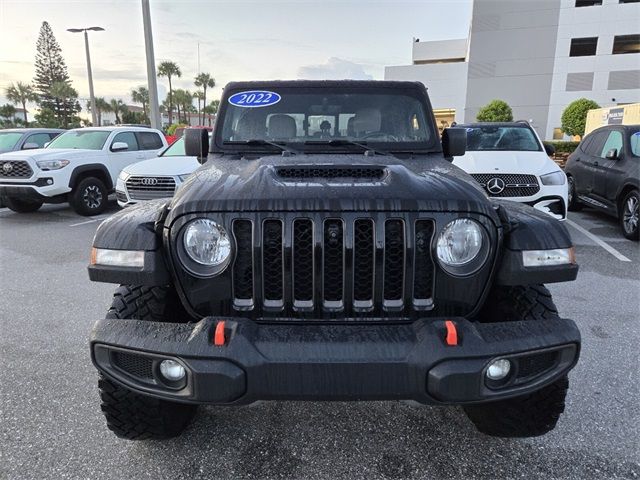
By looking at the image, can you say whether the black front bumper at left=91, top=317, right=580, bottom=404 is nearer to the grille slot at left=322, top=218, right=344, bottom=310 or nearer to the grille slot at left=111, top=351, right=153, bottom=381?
the grille slot at left=111, top=351, right=153, bottom=381

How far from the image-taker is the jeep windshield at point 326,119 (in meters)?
3.00

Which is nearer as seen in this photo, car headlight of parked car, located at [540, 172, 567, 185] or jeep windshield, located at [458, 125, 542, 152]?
car headlight of parked car, located at [540, 172, 567, 185]

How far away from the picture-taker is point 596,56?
3572cm

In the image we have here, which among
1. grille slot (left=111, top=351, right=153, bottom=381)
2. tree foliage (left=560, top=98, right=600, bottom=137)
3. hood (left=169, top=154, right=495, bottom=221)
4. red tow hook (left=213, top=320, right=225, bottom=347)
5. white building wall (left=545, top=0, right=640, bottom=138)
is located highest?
white building wall (left=545, top=0, right=640, bottom=138)

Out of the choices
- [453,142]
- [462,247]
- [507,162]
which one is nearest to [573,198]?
[507,162]

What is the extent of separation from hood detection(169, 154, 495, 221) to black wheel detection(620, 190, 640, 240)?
221 inches

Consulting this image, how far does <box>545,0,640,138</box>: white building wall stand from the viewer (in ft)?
113

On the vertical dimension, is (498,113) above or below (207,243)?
above

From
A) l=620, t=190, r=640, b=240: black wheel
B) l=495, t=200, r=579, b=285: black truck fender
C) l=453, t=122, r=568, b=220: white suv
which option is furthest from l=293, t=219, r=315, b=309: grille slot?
l=620, t=190, r=640, b=240: black wheel

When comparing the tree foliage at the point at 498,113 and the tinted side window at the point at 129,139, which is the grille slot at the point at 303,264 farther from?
the tree foliage at the point at 498,113

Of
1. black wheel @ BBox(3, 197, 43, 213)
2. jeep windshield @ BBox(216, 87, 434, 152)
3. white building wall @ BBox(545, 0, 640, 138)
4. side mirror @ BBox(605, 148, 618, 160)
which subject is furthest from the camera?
white building wall @ BBox(545, 0, 640, 138)

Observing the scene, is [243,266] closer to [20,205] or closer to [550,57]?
[20,205]

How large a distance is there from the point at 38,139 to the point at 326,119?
11.2 metres

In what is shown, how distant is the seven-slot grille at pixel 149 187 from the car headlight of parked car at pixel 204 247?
18.4 feet
